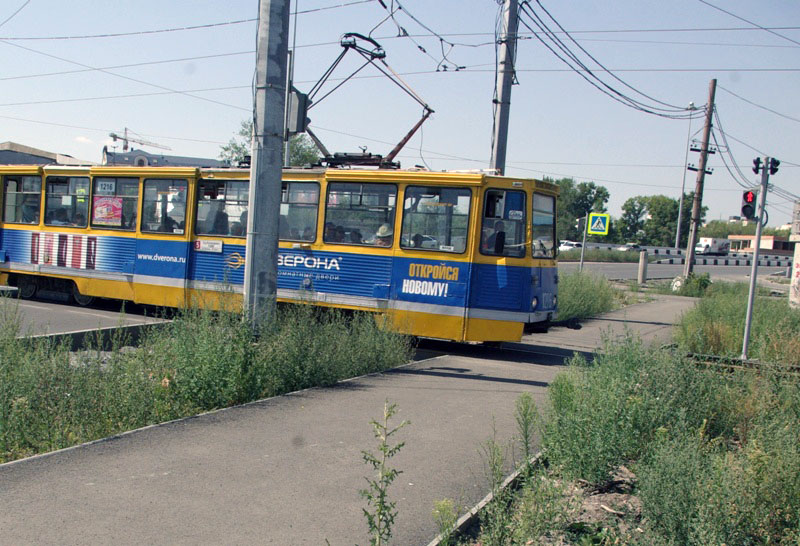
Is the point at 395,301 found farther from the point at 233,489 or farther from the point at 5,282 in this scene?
the point at 5,282

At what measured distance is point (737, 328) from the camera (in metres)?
14.7

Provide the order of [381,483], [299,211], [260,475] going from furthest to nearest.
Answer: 1. [299,211]
2. [260,475]
3. [381,483]

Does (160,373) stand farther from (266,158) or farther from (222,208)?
(222,208)

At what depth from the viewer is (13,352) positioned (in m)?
7.32

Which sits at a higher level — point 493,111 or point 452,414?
point 493,111

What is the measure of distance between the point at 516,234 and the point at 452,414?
17.1ft

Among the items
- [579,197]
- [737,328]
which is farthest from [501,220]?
[579,197]

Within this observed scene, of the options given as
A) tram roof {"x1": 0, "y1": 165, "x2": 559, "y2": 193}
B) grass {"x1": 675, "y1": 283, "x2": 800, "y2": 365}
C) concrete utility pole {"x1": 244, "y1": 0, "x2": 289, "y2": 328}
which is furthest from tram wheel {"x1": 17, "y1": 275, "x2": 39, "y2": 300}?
grass {"x1": 675, "y1": 283, "x2": 800, "y2": 365}

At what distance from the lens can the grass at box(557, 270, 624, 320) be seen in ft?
64.7

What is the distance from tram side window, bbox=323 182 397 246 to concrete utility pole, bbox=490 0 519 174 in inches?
137

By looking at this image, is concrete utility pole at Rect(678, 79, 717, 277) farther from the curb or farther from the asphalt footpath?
the curb

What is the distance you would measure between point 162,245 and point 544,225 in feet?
26.8

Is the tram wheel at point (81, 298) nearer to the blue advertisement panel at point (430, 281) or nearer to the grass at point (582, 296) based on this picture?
the blue advertisement panel at point (430, 281)

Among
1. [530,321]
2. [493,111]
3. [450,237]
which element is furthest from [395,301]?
[493,111]
